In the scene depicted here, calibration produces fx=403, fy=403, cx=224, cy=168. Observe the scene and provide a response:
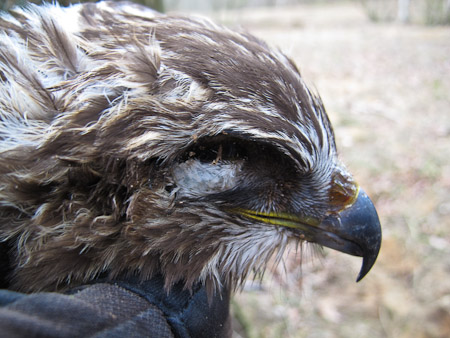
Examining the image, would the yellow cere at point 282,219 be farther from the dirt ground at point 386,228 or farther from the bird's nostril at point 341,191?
the dirt ground at point 386,228

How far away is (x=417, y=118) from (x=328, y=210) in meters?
6.45

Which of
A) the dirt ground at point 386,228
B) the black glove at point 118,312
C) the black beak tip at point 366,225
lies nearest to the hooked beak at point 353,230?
the black beak tip at point 366,225

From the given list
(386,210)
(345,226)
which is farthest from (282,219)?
(386,210)

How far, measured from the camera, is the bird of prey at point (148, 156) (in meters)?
1.58

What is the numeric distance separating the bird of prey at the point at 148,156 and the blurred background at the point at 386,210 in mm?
568

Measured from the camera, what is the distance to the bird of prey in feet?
5.18

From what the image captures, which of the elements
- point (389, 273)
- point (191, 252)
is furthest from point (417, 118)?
point (191, 252)

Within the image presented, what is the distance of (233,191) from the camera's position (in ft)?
5.67

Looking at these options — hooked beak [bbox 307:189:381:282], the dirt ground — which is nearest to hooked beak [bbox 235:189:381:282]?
hooked beak [bbox 307:189:381:282]

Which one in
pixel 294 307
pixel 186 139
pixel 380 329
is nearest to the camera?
pixel 186 139

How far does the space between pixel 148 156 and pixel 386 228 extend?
150 inches

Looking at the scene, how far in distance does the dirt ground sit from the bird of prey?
0.60 m

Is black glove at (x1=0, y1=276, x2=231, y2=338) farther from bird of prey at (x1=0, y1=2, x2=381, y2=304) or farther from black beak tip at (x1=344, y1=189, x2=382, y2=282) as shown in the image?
black beak tip at (x1=344, y1=189, x2=382, y2=282)

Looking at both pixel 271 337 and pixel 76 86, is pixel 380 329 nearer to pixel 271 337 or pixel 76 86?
pixel 271 337
